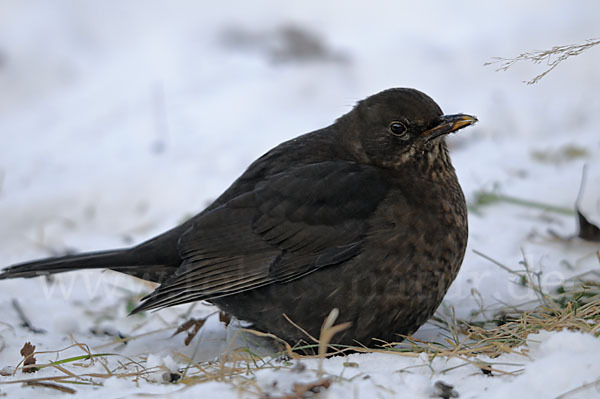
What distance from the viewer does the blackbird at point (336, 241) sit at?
114 inches

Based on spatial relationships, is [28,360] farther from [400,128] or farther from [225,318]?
[400,128]

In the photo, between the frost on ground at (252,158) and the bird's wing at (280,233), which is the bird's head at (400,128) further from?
the frost on ground at (252,158)

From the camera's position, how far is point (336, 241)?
2945mm

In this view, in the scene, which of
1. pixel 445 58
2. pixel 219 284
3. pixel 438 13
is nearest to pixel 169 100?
pixel 445 58

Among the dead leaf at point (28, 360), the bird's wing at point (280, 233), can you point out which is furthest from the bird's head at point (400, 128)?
the dead leaf at point (28, 360)

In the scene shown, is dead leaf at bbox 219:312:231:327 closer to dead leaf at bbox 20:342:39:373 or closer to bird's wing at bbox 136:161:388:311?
bird's wing at bbox 136:161:388:311

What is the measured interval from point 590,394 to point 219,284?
4.97 feet

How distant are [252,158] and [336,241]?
8.53 feet

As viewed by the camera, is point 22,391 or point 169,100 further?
point 169,100

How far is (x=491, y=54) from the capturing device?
693 cm

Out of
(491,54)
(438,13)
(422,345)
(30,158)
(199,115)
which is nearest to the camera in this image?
(422,345)

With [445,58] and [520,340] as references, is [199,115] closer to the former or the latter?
[445,58]

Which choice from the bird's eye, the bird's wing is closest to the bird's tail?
the bird's wing

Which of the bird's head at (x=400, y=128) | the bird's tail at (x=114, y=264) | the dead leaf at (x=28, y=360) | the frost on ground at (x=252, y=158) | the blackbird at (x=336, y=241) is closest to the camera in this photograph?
the frost on ground at (x=252, y=158)
